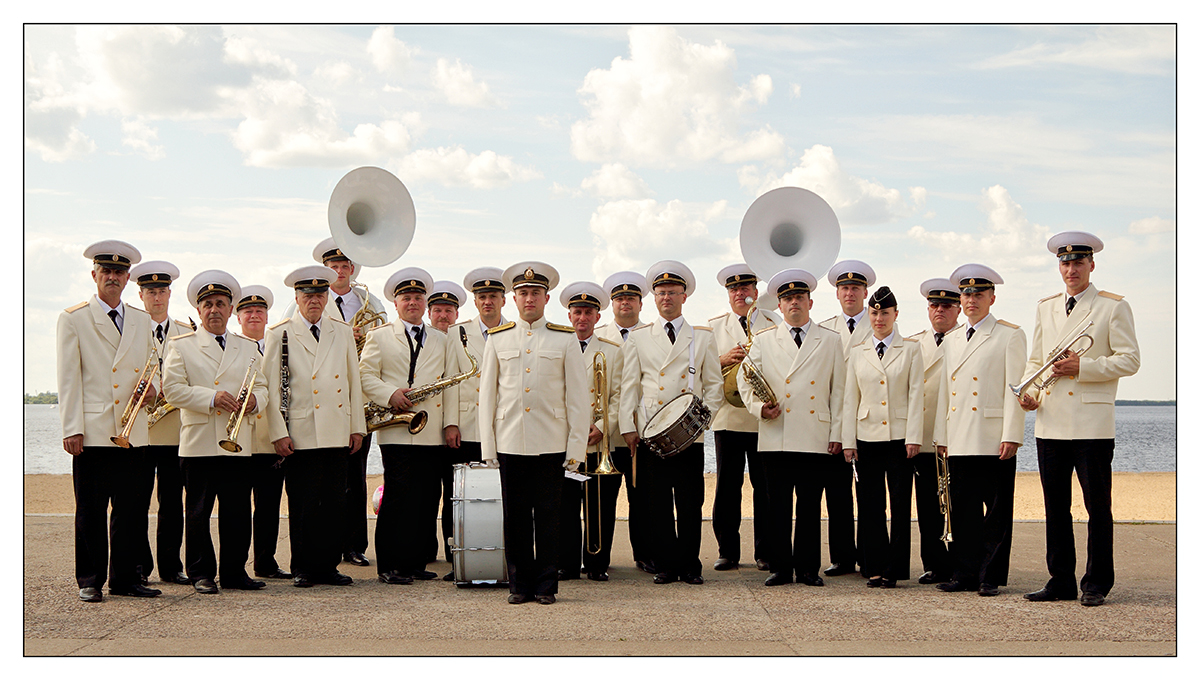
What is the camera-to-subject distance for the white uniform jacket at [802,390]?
720 centimetres

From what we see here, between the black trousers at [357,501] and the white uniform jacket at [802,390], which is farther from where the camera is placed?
the black trousers at [357,501]

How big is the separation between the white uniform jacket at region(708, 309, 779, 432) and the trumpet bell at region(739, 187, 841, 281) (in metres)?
0.40

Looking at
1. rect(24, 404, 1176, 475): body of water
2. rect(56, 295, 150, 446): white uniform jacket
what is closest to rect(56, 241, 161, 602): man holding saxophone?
rect(56, 295, 150, 446): white uniform jacket

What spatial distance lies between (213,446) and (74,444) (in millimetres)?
900

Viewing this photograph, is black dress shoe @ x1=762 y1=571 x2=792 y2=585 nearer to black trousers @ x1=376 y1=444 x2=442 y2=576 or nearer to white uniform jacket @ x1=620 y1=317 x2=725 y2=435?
white uniform jacket @ x1=620 y1=317 x2=725 y2=435

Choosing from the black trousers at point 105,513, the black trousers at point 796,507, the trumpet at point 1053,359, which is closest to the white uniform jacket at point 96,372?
the black trousers at point 105,513

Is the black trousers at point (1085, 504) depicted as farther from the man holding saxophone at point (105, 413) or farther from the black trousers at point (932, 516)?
the man holding saxophone at point (105, 413)

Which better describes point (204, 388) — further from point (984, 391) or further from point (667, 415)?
point (984, 391)

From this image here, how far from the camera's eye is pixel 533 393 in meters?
6.55

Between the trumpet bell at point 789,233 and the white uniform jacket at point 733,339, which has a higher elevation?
the trumpet bell at point 789,233

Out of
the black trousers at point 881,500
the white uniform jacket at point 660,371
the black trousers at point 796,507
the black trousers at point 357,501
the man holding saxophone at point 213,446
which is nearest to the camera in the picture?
the man holding saxophone at point 213,446

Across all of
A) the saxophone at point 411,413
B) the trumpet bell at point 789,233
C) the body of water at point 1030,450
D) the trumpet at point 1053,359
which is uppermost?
the trumpet bell at point 789,233

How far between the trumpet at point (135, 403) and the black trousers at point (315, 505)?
113 centimetres

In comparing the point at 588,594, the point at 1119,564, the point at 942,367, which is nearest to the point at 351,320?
the point at 588,594
